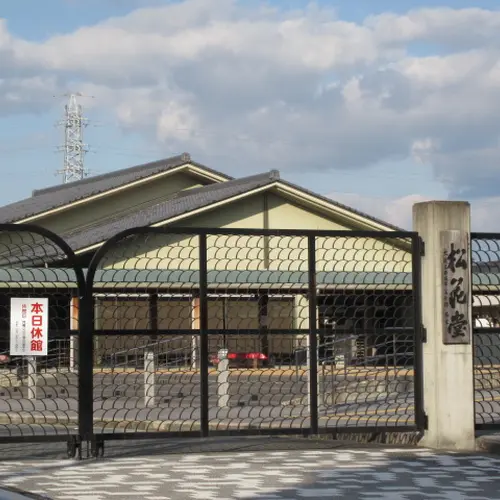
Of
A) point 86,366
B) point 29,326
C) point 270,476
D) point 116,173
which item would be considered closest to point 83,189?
point 116,173

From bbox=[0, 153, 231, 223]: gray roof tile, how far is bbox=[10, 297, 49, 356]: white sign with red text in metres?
22.0

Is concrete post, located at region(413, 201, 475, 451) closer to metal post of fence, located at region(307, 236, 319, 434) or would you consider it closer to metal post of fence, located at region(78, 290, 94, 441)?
metal post of fence, located at region(307, 236, 319, 434)

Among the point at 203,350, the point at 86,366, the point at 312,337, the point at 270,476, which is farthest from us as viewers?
the point at 312,337

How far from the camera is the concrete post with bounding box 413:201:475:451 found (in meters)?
11.4

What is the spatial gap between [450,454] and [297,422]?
3533mm

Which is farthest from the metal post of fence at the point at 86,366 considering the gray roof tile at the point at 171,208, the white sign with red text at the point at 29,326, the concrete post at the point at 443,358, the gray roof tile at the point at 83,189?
the gray roof tile at the point at 83,189

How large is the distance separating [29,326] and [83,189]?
1141 inches

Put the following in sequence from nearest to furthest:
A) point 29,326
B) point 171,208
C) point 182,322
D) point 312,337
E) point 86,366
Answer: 1. point 86,366
2. point 29,326
3. point 312,337
4. point 182,322
5. point 171,208

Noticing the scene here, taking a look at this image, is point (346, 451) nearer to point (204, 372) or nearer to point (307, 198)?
point (204, 372)

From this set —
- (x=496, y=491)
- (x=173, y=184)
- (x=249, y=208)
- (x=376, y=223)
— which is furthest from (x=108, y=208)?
(x=496, y=491)

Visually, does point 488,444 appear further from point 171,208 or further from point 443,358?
point 171,208

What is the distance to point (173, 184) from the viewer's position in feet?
123

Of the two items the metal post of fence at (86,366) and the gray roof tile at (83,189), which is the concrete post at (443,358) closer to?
the metal post of fence at (86,366)

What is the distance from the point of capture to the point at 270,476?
945 centimetres
